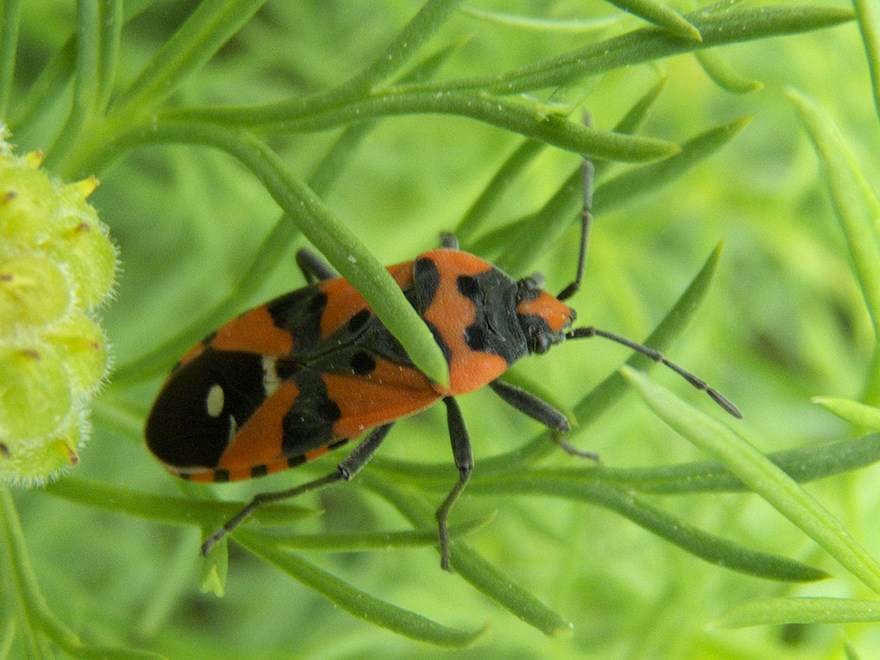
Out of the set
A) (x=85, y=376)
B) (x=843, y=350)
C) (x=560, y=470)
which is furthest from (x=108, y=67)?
(x=843, y=350)

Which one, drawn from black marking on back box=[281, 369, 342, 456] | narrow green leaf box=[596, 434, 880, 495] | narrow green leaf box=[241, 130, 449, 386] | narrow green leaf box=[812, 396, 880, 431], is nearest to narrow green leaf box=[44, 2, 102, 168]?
narrow green leaf box=[241, 130, 449, 386]

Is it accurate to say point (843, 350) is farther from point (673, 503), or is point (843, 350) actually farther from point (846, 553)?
point (846, 553)

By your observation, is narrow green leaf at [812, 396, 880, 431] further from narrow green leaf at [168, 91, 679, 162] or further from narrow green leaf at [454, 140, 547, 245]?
narrow green leaf at [454, 140, 547, 245]

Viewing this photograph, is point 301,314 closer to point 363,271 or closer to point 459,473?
point 459,473

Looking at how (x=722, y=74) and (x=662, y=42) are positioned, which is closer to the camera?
(x=662, y=42)

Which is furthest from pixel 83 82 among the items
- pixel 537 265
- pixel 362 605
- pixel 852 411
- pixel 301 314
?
pixel 537 265
